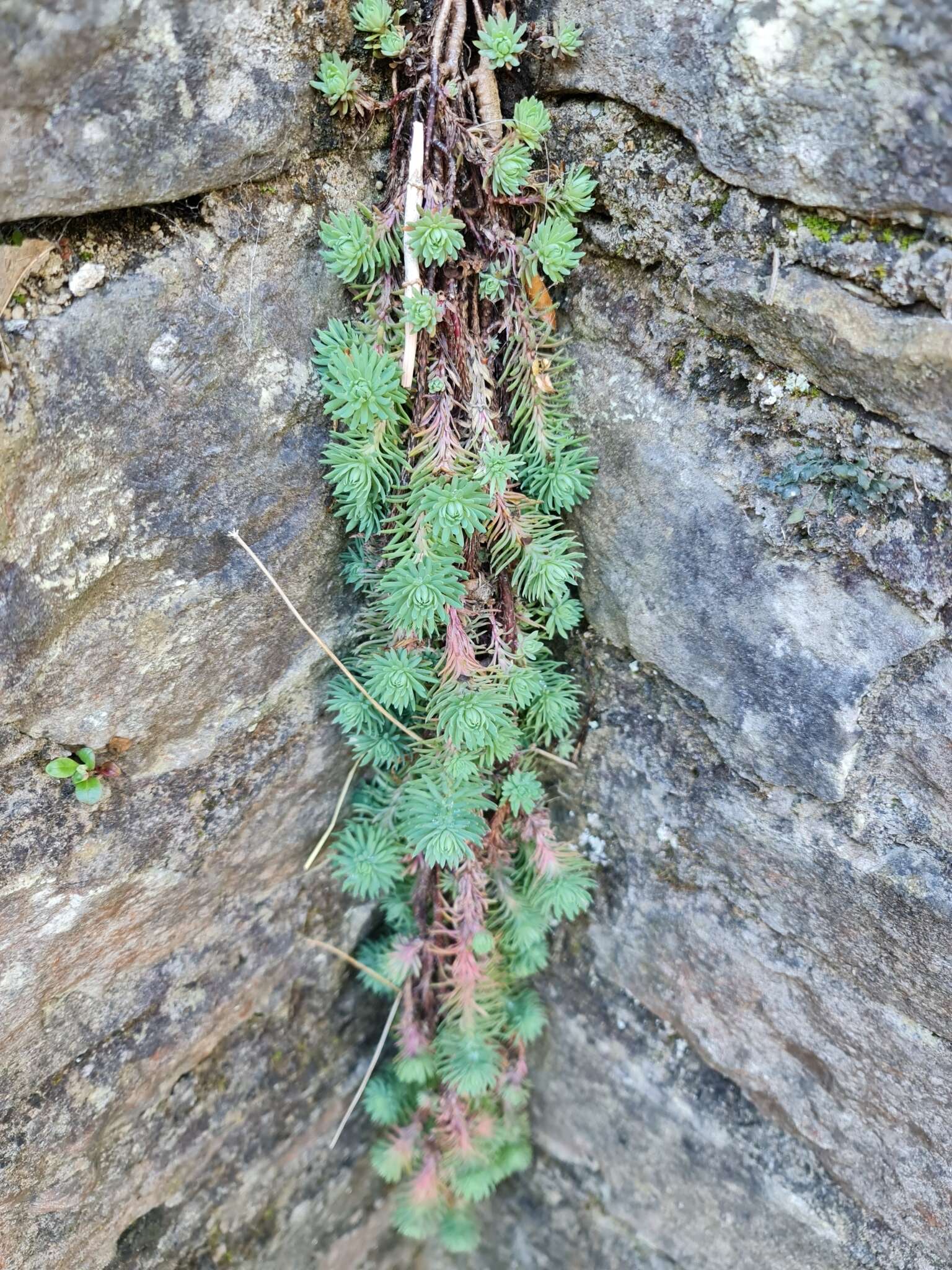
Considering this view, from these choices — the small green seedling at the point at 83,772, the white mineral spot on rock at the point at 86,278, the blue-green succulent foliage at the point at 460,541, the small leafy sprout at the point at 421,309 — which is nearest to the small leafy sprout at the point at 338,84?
the blue-green succulent foliage at the point at 460,541

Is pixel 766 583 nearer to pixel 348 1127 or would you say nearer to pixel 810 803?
pixel 810 803

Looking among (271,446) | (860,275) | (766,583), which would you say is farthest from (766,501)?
(271,446)

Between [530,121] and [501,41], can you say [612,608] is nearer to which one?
[530,121]

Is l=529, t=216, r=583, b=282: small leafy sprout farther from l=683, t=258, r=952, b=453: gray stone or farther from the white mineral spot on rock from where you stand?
the white mineral spot on rock

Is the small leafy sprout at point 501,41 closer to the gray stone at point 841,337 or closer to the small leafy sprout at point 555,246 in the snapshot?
the small leafy sprout at point 555,246

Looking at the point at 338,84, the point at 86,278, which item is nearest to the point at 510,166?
the point at 338,84
